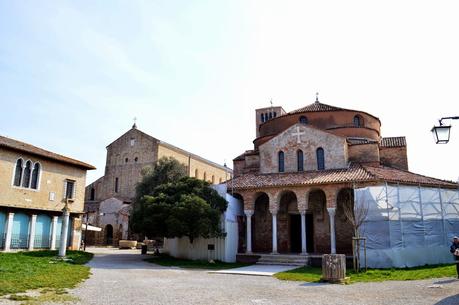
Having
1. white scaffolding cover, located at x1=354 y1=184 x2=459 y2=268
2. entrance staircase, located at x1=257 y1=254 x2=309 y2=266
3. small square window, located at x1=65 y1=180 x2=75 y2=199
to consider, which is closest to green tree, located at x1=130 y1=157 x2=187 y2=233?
small square window, located at x1=65 y1=180 x2=75 y2=199

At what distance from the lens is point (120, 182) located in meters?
48.4

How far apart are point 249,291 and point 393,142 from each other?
69.6 feet

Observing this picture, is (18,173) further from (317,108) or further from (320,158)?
(317,108)

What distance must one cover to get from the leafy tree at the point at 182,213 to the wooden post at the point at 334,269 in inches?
336

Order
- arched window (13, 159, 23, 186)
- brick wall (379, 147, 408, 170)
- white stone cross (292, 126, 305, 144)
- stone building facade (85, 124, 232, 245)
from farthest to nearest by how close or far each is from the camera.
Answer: stone building facade (85, 124, 232, 245) → brick wall (379, 147, 408, 170) → white stone cross (292, 126, 305, 144) → arched window (13, 159, 23, 186)

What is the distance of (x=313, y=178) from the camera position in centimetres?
2377

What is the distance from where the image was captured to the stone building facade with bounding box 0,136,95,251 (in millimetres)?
22500

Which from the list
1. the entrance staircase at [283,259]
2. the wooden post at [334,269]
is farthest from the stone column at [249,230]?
the wooden post at [334,269]

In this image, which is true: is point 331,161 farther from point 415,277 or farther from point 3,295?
point 3,295

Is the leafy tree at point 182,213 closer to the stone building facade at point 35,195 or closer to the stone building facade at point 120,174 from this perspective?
the stone building facade at point 35,195

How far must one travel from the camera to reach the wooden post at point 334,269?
47.0ft

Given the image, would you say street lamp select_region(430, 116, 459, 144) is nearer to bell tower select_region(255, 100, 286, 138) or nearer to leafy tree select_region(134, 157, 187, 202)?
leafy tree select_region(134, 157, 187, 202)

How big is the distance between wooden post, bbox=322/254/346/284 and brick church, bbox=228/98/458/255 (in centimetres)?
786

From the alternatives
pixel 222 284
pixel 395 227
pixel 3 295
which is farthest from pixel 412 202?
pixel 3 295
